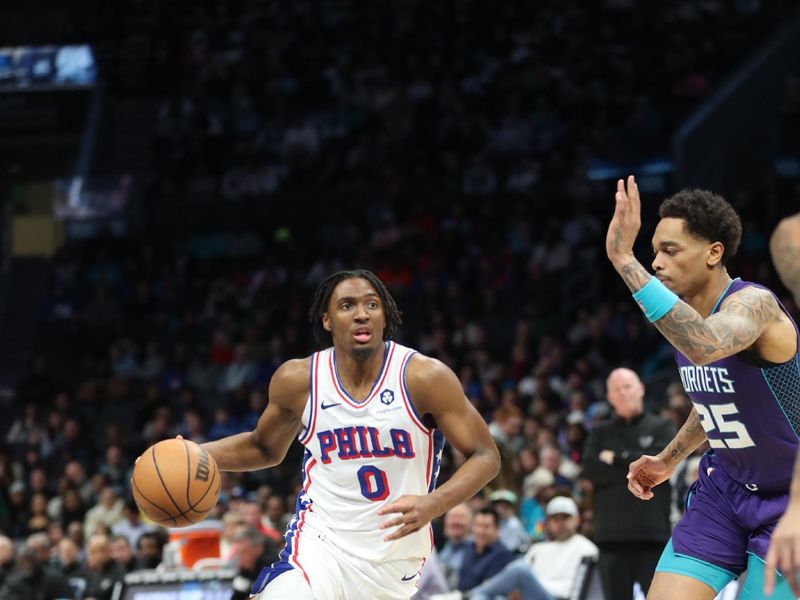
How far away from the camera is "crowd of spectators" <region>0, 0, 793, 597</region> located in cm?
1602

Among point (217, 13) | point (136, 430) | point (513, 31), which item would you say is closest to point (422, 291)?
point (136, 430)

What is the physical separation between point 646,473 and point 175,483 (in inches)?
82.6

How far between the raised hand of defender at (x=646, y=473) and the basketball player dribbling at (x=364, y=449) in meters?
0.64

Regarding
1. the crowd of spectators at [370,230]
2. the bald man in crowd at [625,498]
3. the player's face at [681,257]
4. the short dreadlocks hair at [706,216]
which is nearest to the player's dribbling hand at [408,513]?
the player's face at [681,257]

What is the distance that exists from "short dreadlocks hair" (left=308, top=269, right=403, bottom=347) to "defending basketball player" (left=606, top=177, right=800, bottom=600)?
4.53 feet

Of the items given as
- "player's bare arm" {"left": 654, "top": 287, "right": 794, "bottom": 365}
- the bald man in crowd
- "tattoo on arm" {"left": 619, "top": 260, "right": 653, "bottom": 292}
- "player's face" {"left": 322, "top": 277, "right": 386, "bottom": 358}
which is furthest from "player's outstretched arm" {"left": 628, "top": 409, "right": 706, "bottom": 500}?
the bald man in crowd

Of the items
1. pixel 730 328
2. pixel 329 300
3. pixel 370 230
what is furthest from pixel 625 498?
pixel 370 230

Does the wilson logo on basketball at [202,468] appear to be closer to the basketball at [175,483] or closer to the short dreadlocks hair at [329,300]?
the basketball at [175,483]

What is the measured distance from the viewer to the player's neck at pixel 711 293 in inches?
207

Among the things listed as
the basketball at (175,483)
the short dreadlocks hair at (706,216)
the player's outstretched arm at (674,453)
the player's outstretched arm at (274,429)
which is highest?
the short dreadlocks hair at (706,216)

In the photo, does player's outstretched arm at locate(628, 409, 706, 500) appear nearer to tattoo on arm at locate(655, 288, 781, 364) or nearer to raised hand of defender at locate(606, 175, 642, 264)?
tattoo on arm at locate(655, 288, 781, 364)

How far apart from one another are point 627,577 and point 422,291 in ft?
33.6

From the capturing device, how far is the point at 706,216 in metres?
5.19

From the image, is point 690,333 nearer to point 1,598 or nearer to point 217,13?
point 1,598
